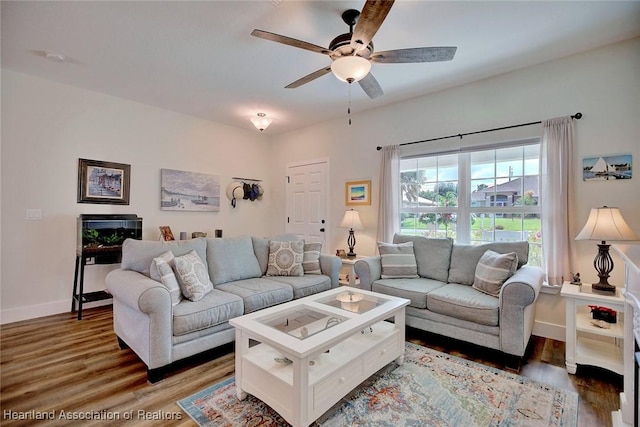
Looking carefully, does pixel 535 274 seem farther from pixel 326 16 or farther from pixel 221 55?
pixel 221 55

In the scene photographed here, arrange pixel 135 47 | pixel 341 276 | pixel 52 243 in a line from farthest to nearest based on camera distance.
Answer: pixel 341 276 < pixel 52 243 < pixel 135 47

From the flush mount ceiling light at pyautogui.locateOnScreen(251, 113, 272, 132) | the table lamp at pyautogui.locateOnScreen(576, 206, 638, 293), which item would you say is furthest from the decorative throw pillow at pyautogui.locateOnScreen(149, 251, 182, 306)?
the table lamp at pyautogui.locateOnScreen(576, 206, 638, 293)

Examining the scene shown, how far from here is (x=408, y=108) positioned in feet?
12.9

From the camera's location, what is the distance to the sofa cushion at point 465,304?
2378 millimetres

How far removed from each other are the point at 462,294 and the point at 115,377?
2.85 metres

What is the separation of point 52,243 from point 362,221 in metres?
3.91

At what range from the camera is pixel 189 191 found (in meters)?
4.56

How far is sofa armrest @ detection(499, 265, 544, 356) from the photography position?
7.35 feet

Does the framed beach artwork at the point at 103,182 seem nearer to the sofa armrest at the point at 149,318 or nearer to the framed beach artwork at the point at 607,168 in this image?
the sofa armrest at the point at 149,318

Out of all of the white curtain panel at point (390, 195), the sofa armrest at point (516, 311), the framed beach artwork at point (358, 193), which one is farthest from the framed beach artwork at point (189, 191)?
the sofa armrest at point (516, 311)

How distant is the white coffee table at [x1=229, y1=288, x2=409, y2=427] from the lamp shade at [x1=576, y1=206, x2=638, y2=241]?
61.3 inches

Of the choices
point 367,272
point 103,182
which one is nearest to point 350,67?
point 367,272

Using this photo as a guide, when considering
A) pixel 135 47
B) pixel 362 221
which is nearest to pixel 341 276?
pixel 362 221

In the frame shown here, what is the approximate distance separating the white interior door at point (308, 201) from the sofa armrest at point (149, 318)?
288cm
